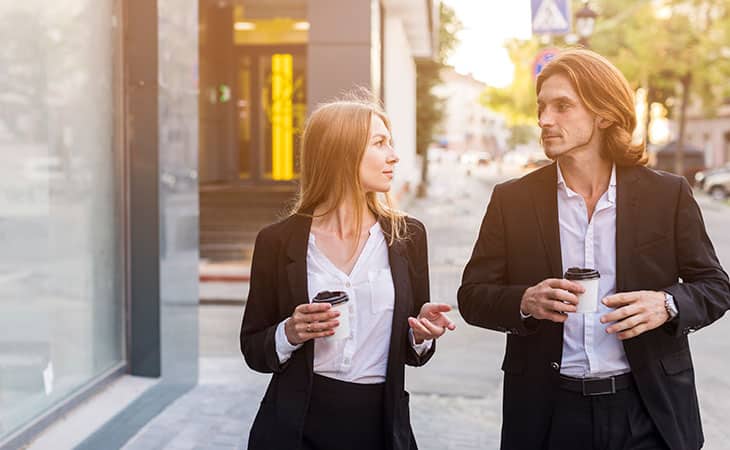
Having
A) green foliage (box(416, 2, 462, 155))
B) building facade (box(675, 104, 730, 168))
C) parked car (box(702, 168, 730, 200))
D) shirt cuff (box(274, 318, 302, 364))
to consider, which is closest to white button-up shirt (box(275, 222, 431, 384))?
shirt cuff (box(274, 318, 302, 364))

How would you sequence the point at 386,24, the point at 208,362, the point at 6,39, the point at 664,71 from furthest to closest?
1. the point at 664,71
2. the point at 386,24
3. the point at 208,362
4. the point at 6,39

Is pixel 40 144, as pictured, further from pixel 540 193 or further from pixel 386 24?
pixel 386 24

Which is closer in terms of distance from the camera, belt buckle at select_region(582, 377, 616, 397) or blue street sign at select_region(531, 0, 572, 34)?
Result: belt buckle at select_region(582, 377, 616, 397)

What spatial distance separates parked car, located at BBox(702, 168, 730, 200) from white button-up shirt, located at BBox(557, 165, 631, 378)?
3324cm

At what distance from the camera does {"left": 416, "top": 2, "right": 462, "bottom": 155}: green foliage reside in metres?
38.6

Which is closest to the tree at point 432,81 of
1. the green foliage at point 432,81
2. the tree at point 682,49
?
the green foliage at point 432,81

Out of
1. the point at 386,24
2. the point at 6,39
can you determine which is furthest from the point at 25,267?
the point at 386,24

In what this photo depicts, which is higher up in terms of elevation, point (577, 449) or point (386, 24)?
point (386, 24)

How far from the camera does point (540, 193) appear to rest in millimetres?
2898

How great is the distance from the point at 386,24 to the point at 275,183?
16.7 ft

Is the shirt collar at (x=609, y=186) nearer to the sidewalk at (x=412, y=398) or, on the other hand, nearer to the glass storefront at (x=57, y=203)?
the glass storefront at (x=57, y=203)

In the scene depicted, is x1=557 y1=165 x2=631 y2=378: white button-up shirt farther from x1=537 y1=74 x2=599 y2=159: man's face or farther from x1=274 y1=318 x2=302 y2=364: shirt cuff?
x1=274 y1=318 x2=302 y2=364: shirt cuff

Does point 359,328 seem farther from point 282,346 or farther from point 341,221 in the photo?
point 341,221

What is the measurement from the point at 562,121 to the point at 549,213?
10.6 inches
